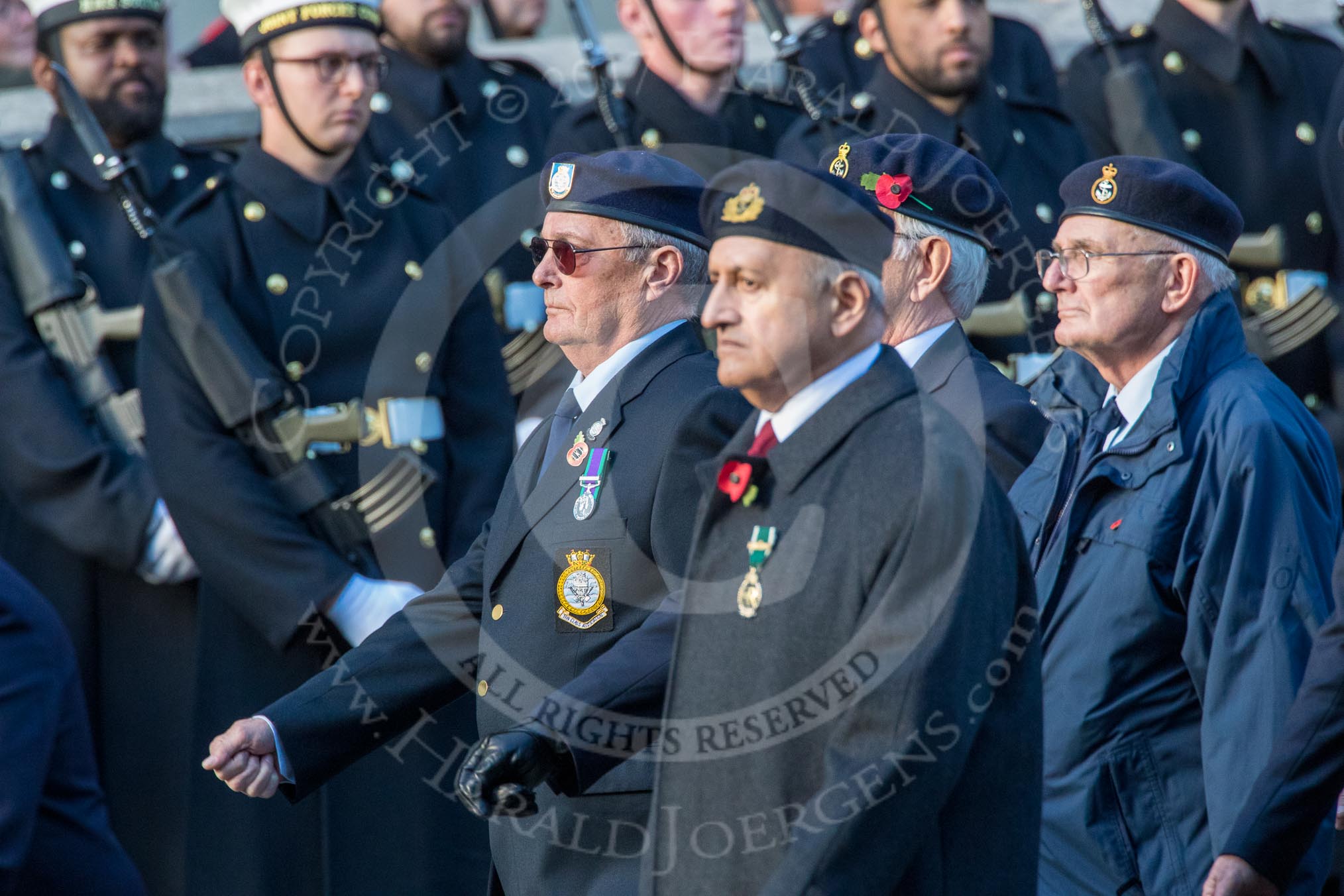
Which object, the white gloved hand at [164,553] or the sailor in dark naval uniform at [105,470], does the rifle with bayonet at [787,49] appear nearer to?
the sailor in dark naval uniform at [105,470]

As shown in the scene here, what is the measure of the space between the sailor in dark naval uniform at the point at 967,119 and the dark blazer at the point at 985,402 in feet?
5.78

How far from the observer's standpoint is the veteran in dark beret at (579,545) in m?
3.55

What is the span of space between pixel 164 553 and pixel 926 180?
260cm

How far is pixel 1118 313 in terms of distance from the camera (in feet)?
13.2

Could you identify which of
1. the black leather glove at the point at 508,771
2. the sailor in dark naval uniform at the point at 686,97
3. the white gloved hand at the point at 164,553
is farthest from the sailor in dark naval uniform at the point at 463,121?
the black leather glove at the point at 508,771

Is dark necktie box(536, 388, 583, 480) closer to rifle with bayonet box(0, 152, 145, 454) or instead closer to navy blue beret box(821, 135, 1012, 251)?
navy blue beret box(821, 135, 1012, 251)

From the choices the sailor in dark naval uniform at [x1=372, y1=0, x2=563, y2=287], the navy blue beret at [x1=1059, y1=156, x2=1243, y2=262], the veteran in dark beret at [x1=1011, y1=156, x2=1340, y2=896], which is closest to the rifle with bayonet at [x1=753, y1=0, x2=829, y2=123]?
the sailor in dark naval uniform at [x1=372, y1=0, x2=563, y2=287]

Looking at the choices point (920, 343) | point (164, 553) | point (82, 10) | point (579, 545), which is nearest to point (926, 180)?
point (920, 343)

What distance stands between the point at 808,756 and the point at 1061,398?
1670mm

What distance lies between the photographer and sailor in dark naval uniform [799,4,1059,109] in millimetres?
6566

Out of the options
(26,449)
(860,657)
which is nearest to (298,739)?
(860,657)

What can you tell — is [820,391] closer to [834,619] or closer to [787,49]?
[834,619]

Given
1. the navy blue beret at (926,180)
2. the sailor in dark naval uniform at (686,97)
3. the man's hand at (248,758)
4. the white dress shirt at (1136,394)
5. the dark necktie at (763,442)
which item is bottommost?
the sailor in dark naval uniform at (686,97)

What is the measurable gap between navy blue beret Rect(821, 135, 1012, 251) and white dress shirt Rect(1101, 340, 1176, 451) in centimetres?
→ 44
